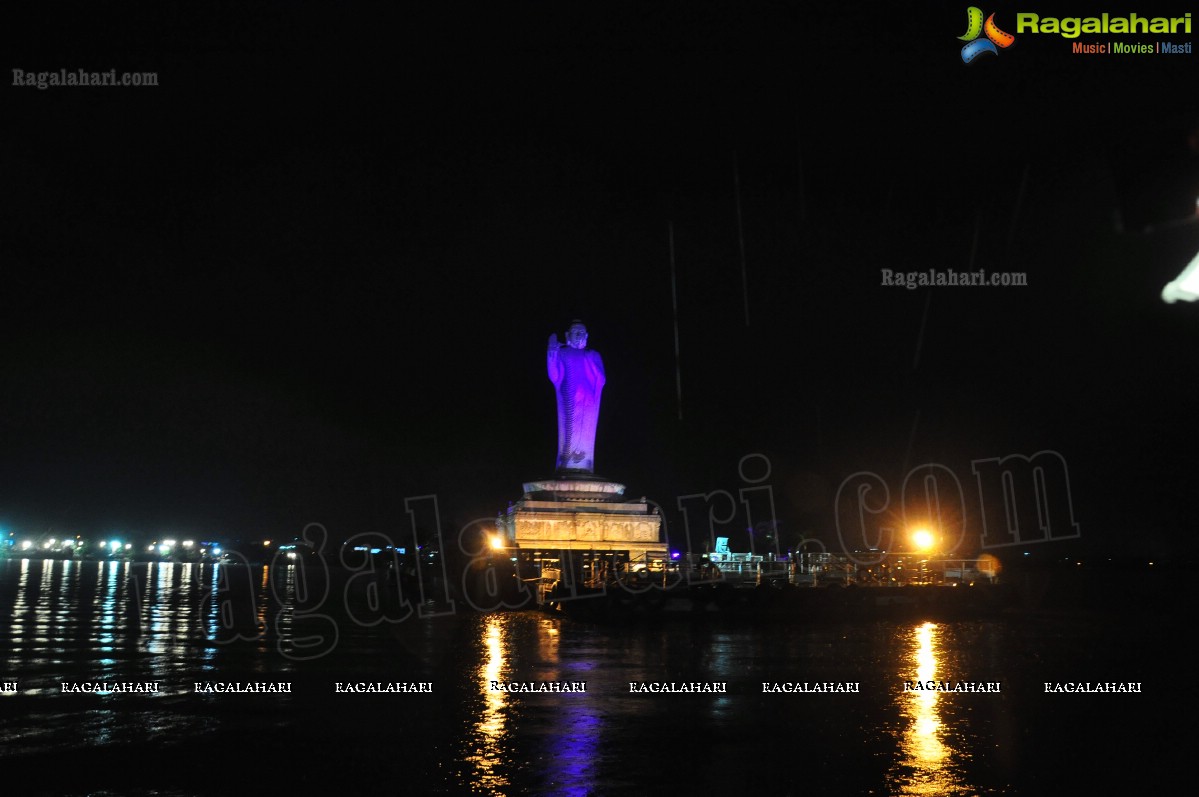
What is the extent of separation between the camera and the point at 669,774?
927cm

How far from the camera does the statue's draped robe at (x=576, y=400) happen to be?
42.0m

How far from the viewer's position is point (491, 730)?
36.4ft

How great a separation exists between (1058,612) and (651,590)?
16734mm

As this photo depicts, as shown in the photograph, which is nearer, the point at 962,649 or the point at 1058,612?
the point at 962,649

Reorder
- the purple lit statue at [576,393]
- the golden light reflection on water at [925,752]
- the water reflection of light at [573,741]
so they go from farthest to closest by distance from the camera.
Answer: the purple lit statue at [576,393]
the golden light reflection on water at [925,752]
the water reflection of light at [573,741]

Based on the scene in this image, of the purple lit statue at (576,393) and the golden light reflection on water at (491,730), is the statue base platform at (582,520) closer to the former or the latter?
the purple lit statue at (576,393)

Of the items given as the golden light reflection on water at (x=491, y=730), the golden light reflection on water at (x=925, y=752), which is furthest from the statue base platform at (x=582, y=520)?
the golden light reflection on water at (x=925, y=752)

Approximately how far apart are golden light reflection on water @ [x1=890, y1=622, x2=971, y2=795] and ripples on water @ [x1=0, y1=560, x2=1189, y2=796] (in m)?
0.03

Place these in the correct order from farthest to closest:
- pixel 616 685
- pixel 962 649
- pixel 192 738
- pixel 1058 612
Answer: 1. pixel 1058 612
2. pixel 962 649
3. pixel 616 685
4. pixel 192 738

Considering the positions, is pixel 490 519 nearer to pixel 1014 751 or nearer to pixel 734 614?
pixel 734 614

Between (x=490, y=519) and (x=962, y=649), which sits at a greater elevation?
(x=490, y=519)

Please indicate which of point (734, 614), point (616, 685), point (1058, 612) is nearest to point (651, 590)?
point (734, 614)

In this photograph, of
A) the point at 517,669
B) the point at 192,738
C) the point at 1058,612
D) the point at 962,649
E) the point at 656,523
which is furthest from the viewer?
the point at 656,523

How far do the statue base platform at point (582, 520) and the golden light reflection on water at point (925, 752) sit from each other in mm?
22463
